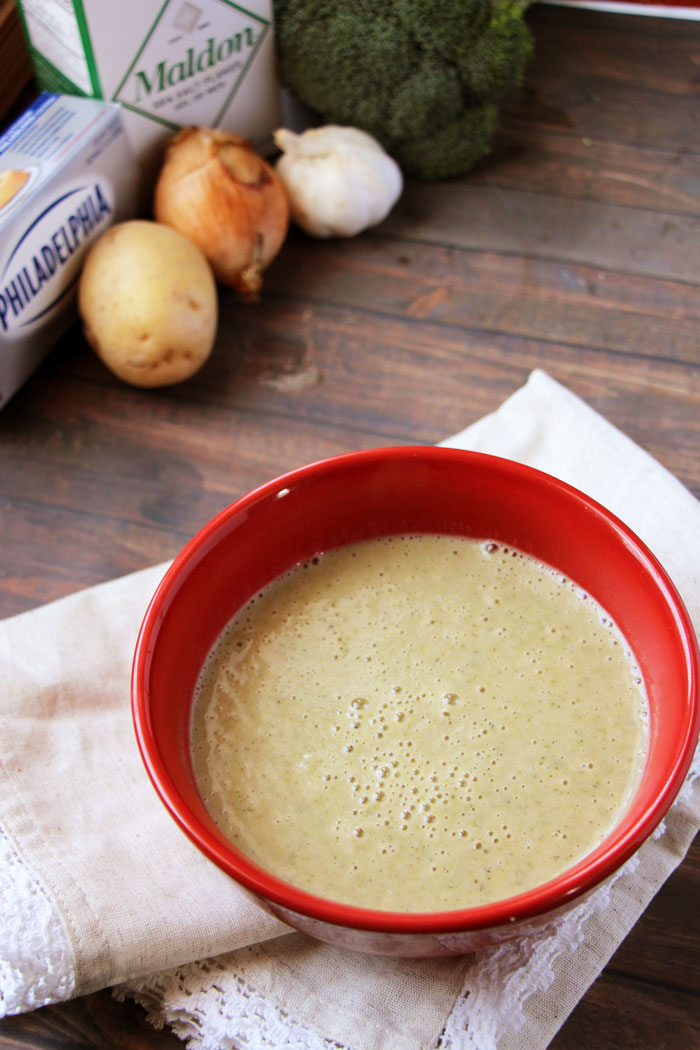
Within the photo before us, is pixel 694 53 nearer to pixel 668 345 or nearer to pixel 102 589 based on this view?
pixel 668 345

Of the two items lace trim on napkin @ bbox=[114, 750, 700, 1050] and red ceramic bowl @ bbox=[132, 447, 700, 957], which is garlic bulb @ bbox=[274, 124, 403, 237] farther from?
lace trim on napkin @ bbox=[114, 750, 700, 1050]

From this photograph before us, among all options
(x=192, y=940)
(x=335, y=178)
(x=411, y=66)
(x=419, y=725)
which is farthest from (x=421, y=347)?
(x=192, y=940)

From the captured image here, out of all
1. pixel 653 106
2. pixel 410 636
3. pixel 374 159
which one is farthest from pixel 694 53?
pixel 410 636

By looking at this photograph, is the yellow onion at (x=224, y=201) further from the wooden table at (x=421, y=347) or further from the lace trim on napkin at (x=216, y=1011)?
the lace trim on napkin at (x=216, y=1011)

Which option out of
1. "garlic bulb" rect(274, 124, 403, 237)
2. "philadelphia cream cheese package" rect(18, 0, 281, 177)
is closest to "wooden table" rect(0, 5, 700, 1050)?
"garlic bulb" rect(274, 124, 403, 237)

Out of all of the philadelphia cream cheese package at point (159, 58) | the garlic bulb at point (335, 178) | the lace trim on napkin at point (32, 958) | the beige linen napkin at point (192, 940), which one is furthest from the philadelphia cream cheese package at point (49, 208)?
the lace trim on napkin at point (32, 958)

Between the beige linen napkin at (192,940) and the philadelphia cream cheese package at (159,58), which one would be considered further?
the philadelphia cream cheese package at (159,58)
